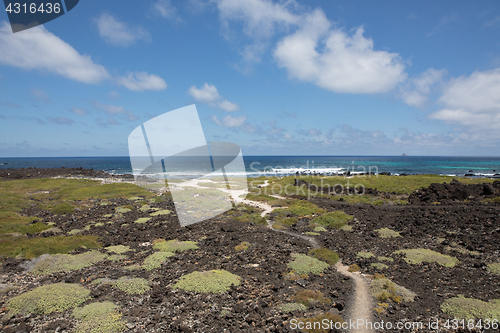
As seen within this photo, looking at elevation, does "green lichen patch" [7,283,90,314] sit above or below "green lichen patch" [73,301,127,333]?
above

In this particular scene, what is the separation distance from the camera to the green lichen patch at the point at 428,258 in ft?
44.4

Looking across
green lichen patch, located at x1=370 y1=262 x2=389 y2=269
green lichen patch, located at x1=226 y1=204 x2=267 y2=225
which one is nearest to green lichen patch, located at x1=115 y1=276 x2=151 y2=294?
green lichen patch, located at x1=370 y1=262 x2=389 y2=269

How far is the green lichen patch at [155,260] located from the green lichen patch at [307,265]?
7.36 m

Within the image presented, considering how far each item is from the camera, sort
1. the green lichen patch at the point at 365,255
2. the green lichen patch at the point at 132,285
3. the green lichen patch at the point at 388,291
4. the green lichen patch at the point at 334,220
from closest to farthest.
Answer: the green lichen patch at the point at 132,285
the green lichen patch at the point at 388,291
the green lichen patch at the point at 365,255
the green lichen patch at the point at 334,220

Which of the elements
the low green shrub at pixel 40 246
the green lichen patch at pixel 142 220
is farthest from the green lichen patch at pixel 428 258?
the green lichen patch at pixel 142 220

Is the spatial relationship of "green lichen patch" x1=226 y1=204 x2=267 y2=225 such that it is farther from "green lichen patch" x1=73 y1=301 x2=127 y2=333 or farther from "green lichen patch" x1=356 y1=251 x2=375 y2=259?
"green lichen patch" x1=73 y1=301 x2=127 y2=333

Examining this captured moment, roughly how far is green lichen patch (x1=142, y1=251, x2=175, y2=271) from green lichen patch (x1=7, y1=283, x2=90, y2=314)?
3.27 metres

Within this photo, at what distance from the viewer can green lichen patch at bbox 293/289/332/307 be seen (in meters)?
9.80

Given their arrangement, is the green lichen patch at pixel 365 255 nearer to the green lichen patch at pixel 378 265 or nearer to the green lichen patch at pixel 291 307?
the green lichen patch at pixel 378 265

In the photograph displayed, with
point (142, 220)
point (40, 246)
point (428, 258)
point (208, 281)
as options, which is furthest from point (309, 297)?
point (142, 220)

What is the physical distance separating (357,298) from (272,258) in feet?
17.7

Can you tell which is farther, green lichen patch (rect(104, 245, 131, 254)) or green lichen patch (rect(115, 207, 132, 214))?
green lichen patch (rect(115, 207, 132, 214))

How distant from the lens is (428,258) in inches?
556

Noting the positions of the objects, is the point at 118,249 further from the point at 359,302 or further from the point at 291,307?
the point at 359,302
